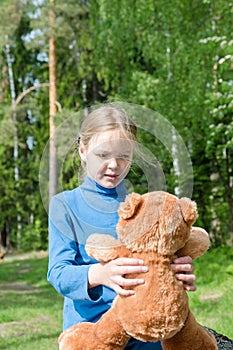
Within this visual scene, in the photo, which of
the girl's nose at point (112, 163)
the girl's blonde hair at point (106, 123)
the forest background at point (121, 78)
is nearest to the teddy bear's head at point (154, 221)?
the girl's nose at point (112, 163)

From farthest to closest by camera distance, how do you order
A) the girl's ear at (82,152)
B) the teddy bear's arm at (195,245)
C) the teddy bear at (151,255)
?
the girl's ear at (82,152)
the teddy bear's arm at (195,245)
the teddy bear at (151,255)

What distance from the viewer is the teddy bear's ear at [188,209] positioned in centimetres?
175

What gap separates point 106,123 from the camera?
74.4 inches

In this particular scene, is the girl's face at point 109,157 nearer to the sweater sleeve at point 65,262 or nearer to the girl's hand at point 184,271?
the sweater sleeve at point 65,262

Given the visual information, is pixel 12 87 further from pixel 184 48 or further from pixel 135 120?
pixel 135 120

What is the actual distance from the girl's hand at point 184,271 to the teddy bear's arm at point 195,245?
3 cm

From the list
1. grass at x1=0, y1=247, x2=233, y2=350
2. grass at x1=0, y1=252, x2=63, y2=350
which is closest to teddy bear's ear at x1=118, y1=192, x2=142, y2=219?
grass at x1=0, y1=247, x2=233, y2=350

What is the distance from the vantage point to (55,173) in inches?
77.1

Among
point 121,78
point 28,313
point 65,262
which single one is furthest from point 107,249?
point 121,78

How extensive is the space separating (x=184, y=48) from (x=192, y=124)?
5.89 ft

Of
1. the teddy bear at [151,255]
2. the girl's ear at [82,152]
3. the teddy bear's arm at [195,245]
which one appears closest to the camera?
the teddy bear at [151,255]

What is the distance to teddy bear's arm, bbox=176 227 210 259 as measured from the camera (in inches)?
72.2

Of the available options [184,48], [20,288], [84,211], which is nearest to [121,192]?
[84,211]

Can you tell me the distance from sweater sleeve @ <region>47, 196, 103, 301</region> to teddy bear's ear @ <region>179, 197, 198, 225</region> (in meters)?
0.34
